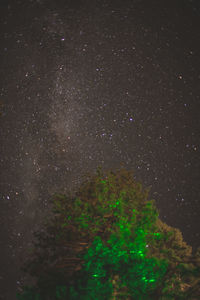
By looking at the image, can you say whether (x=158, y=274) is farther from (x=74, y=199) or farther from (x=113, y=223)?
(x=74, y=199)

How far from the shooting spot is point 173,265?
26.4 ft

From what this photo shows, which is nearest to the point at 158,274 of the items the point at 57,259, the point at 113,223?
the point at 113,223

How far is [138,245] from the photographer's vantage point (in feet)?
23.9

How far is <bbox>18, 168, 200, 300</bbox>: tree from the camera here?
22.8ft

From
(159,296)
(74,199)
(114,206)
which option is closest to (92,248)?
(114,206)

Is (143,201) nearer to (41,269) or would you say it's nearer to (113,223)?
(113,223)

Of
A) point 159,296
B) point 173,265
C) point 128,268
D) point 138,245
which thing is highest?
point 138,245

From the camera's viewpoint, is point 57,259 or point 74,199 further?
point 74,199

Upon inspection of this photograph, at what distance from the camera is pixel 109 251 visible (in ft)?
22.7

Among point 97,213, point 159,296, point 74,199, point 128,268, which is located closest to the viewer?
point 128,268

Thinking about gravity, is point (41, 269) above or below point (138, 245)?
below

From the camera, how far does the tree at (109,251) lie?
6953 millimetres

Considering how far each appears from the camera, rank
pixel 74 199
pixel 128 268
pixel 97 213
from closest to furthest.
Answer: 1. pixel 128 268
2. pixel 97 213
3. pixel 74 199

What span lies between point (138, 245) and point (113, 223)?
1.18m
